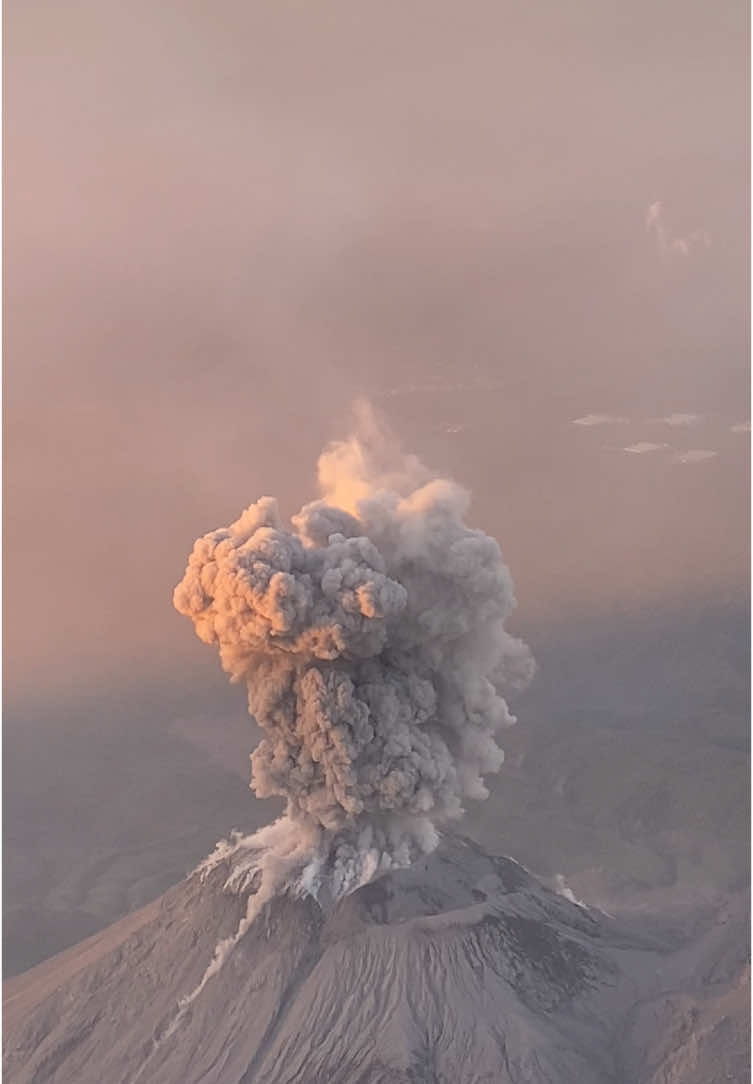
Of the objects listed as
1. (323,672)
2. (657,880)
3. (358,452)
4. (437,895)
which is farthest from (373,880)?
(657,880)

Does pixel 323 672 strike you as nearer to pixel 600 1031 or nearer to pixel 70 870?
pixel 600 1031

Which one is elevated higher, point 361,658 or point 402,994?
point 361,658

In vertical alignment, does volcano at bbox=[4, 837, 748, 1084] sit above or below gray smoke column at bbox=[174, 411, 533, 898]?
below

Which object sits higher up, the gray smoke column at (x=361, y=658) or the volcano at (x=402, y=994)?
the gray smoke column at (x=361, y=658)
